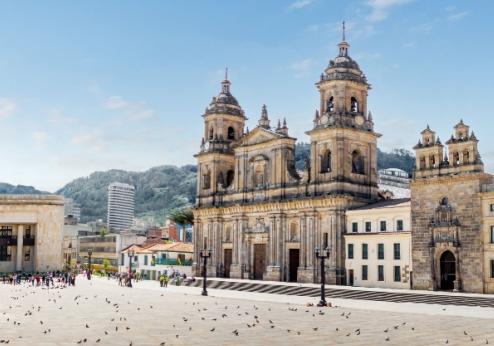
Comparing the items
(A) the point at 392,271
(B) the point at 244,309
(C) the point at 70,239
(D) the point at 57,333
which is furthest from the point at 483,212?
(C) the point at 70,239

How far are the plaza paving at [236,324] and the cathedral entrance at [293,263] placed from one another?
25887mm

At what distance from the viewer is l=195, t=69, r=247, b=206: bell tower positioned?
253 ft

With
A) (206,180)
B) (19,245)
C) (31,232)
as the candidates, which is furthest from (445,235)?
(31,232)

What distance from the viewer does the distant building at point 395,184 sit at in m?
80.2

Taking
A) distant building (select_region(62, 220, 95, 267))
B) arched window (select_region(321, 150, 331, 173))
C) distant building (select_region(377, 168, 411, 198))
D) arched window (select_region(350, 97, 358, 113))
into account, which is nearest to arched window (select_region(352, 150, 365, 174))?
arched window (select_region(321, 150, 331, 173))

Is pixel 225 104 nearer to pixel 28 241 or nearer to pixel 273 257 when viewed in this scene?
pixel 273 257

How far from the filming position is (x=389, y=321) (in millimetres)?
28953

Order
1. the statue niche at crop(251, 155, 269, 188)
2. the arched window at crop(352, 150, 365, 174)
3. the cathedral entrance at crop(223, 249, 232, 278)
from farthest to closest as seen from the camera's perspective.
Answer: the cathedral entrance at crop(223, 249, 232, 278)
the statue niche at crop(251, 155, 269, 188)
the arched window at crop(352, 150, 365, 174)

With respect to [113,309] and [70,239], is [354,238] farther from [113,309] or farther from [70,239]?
[70,239]

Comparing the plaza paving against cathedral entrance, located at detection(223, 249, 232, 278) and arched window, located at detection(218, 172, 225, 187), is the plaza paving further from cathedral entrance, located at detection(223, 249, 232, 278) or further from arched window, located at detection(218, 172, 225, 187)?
arched window, located at detection(218, 172, 225, 187)

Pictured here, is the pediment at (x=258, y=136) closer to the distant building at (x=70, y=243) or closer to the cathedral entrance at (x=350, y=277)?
the cathedral entrance at (x=350, y=277)

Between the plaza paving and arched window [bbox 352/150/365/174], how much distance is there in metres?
26.1

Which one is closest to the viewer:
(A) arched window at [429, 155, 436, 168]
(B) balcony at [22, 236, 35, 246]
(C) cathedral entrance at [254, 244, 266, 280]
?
(A) arched window at [429, 155, 436, 168]

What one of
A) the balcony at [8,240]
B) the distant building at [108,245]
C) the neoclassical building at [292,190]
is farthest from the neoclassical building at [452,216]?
the distant building at [108,245]
